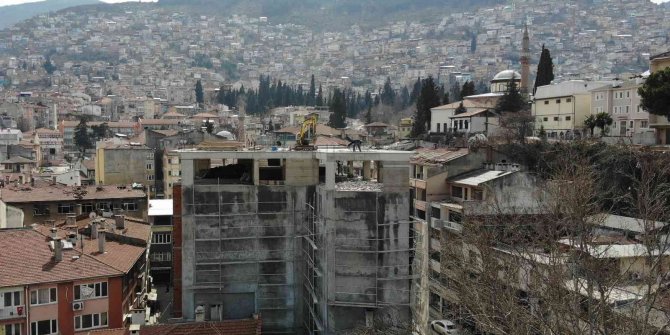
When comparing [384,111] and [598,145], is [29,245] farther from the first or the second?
[384,111]

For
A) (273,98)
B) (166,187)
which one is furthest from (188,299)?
(273,98)

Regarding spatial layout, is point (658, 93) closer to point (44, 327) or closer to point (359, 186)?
point (359, 186)

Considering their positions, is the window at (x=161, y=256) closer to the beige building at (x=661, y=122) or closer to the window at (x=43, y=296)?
the window at (x=43, y=296)

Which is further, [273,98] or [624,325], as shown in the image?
[273,98]

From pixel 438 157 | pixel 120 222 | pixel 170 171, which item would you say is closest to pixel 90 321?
pixel 120 222

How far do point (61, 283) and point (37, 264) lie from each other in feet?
3.62

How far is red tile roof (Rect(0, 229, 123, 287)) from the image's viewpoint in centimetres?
2256

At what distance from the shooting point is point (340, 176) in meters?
21.5

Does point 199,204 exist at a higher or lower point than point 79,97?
lower

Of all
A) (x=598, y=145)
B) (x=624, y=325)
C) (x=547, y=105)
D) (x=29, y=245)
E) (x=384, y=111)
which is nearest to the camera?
(x=624, y=325)

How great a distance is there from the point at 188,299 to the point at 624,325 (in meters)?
11.5

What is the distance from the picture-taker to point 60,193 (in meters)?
35.1

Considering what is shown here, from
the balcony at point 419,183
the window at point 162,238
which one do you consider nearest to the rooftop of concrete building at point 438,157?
the balcony at point 419,183

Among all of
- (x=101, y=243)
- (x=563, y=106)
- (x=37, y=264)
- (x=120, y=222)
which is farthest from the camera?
(x=563, y=106)
